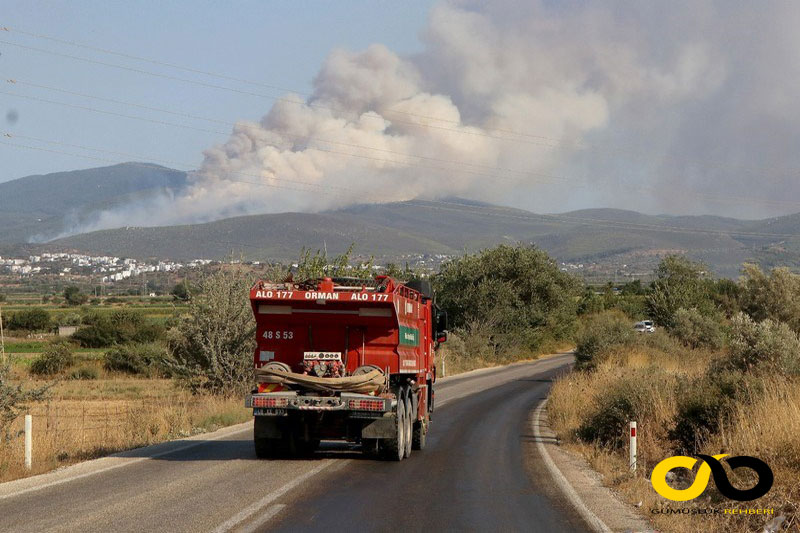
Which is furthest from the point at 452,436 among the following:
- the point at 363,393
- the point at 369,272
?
the point at 369,272

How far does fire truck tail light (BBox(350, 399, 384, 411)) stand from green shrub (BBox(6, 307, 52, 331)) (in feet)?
245

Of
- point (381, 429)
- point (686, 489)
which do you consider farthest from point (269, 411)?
point (686, 489)

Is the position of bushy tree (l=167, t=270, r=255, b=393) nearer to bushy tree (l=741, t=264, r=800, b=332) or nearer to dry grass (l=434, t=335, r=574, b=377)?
dry grass (l=434, t=335, r=574, b=377)

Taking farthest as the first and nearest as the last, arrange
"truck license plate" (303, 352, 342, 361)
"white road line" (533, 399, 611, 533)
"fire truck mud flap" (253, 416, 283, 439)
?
"truck license plate" (303, 352, 342, 361), "fire truck mud flap" (253, 416, 283, 439), "white road line" (533, 399, 611, 533)

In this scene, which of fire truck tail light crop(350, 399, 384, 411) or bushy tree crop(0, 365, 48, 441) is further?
bushy tree crop(0, 365, 48, 441)

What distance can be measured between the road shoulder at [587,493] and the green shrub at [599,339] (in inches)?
768

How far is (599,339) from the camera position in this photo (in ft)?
132

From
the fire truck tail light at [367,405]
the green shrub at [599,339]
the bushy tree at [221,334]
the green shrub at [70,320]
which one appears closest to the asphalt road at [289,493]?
the fire truck tail light at [367,405]

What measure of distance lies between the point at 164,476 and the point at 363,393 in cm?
361

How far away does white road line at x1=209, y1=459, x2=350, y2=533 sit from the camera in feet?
32.8

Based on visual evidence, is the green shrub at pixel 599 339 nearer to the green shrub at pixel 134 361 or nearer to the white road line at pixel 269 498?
the green shrub at pixel 134 361

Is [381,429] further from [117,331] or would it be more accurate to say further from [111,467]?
[117,331]

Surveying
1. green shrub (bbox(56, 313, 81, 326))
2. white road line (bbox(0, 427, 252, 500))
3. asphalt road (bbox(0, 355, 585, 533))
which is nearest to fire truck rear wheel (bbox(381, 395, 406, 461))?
asphalt road (bbox(0, 355, 585, 533))

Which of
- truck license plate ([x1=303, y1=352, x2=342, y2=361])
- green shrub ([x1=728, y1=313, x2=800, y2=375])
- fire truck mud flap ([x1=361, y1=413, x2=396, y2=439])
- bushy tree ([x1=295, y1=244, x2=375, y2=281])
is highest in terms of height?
bushy tree ([x1=295, y1=244, x2=375, y2=281])
